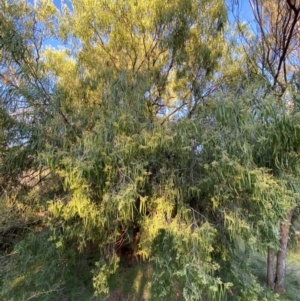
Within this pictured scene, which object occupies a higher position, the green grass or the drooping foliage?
the drooping foliage

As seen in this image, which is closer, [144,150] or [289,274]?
[144,150]

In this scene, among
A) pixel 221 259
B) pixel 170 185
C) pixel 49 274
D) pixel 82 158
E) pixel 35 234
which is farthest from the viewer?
pixel 49 274

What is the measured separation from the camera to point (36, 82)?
3.26 meters

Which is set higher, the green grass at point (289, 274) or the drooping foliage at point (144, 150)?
the drooping foliage at point (144, 150)

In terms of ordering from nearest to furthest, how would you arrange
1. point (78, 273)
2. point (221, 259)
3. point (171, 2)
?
point (221, 259) < point (171, 2) < point (78, 273)

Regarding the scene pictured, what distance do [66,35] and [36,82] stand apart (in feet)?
5.46

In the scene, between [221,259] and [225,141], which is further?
[221,259]

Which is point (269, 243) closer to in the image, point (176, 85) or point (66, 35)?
point (176, 85)

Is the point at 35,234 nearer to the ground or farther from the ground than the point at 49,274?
farther from the ground

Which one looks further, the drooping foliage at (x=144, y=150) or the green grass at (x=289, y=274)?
the green grass at (x=289, y=274)

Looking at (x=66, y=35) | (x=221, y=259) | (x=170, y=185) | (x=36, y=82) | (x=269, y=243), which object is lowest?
(x=221, y=259)

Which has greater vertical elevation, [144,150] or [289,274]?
[144,150]

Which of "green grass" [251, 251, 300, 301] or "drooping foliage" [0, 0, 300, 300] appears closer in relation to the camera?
"drooping foliage" [0, 0, 300, 300]

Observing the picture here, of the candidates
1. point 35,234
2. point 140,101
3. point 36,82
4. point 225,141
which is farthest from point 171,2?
point 35,234
